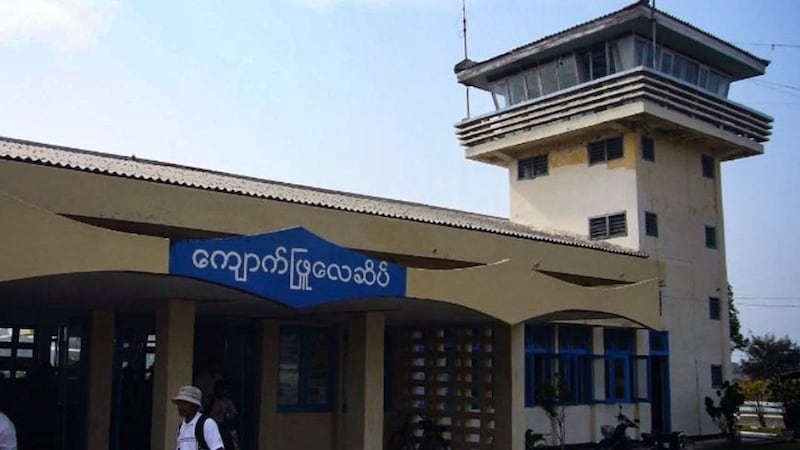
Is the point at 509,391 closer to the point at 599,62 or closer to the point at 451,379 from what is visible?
the point at 451,379

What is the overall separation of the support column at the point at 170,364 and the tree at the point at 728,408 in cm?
1562

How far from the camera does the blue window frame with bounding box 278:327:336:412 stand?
629 inches

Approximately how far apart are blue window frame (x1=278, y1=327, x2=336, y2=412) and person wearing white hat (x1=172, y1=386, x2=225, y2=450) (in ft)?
27.4

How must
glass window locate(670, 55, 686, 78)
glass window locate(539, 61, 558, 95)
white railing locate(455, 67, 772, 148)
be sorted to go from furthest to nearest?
1. glass window locate(539, 61, 558, 95)
2. glass window locate(670, 55, 686, 78)
3. white railing locate(455, 67, 772, 148)

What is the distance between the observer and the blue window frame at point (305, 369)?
15969mm

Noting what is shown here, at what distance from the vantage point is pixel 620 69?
23.3 meters

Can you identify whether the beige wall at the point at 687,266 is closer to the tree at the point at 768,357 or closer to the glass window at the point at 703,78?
the glass window at the point at 703,78

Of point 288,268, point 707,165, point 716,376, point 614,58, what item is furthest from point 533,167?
point 288,268

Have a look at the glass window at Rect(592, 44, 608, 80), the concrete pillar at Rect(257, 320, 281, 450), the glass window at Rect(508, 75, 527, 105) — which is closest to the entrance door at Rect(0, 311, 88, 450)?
the concrete pillar at Rect(257, 320, 281, 450)

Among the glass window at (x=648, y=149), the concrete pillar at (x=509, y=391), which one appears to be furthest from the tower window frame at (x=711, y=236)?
the concrete pillar at (x=509, y=391)

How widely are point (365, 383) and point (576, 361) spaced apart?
28.2 feet

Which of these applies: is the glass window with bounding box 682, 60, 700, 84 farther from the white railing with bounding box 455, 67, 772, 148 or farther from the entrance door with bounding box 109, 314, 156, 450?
the entrance door with bounding box 109, 314, 156, 450

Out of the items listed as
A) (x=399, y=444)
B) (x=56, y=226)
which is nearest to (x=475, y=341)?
(x=399, y=444)

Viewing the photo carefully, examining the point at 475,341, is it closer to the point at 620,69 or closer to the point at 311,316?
the point at 311,316
